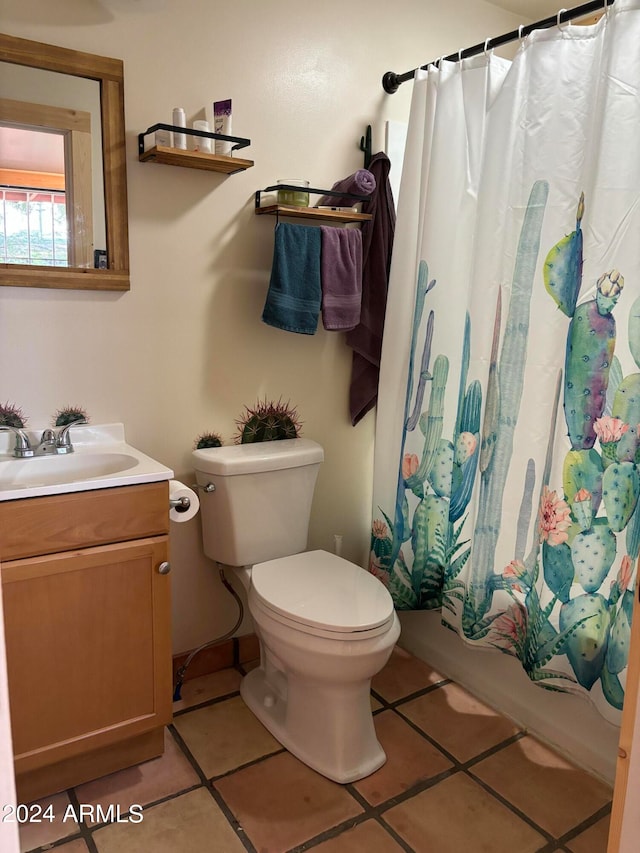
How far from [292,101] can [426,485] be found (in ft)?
4.45

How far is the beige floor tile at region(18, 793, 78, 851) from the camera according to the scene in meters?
1.67

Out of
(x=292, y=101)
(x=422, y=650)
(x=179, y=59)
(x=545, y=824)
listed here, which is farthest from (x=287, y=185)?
(x=545, y=824)

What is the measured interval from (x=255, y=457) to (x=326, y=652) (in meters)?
0.65

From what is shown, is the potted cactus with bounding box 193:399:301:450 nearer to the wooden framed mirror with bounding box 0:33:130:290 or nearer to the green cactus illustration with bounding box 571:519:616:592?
the wooden framed mirror with bounding box 0:33:130:290

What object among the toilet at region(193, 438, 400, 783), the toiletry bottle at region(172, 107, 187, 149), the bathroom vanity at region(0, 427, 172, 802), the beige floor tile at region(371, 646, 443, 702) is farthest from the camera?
the beige floor tile at region(371, 646, 443, 702)

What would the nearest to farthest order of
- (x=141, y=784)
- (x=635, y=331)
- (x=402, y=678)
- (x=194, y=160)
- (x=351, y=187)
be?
(x=635, y=331), (x=141, y=784), (x=194, y=160), (x=351, y=187), (x=402, y=678)

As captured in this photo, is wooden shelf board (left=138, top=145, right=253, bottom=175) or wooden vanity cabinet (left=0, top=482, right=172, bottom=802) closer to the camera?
wooden vanity cabinet (left=0, top=482, right=172, bottom=802)

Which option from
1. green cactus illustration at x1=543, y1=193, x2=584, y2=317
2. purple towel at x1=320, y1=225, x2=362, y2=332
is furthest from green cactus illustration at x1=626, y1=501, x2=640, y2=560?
purple towel at x1=320, y1=225, x2=362, y2=332

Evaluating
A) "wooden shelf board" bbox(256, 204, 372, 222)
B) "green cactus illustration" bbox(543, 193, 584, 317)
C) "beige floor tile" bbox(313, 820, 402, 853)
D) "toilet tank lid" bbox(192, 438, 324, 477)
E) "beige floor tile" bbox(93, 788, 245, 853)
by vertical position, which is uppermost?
"wooden shelf board" bbox(256, 204, 372, 222)

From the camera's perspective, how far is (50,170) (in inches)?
73.0

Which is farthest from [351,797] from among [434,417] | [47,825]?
[434,417]

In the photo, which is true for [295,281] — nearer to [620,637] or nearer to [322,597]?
[322,597]

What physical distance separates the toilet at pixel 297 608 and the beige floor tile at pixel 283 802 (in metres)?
0.05

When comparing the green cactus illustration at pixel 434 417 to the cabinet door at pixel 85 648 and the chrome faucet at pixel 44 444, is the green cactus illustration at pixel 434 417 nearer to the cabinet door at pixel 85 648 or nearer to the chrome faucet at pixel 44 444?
the cabinet door at pixel 85 648
